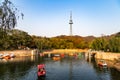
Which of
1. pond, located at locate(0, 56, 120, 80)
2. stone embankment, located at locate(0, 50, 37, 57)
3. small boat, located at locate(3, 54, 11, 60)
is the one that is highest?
stone embankment, located at locate(0, 50, 37, 57)

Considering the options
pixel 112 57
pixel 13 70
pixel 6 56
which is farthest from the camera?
pixel 6 56

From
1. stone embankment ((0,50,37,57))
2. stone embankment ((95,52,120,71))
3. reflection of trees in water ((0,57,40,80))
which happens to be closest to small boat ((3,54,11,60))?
stone embankment ((0,50,37,57))

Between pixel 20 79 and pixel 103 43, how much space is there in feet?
259

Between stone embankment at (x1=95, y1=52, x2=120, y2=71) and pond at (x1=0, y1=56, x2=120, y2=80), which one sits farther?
stone embankment at (x1=95, y1=52, x2=120, y2=71)

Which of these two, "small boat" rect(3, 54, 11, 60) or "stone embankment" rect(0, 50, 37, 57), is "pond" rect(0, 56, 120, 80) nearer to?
"small boat" rect(3, 54, 11, 60)

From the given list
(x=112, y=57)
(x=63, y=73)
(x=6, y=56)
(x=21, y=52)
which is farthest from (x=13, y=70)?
(x=21, y=52)

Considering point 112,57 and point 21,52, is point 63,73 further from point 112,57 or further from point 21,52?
point 21,52

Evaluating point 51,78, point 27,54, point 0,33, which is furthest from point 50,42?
point 0,33

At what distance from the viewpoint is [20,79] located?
207 feet

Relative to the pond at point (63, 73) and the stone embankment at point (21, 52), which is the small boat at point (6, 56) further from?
the pond at point (63, 73)

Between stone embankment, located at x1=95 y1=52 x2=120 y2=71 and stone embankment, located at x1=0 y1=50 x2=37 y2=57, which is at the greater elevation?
stone embankment, located at x1=0 y1=50 x2=37 y2=57

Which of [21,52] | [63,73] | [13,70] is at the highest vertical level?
[21,52]

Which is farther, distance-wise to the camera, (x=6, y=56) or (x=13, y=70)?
(x=6, y=56)

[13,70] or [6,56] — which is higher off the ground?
[6,56]
